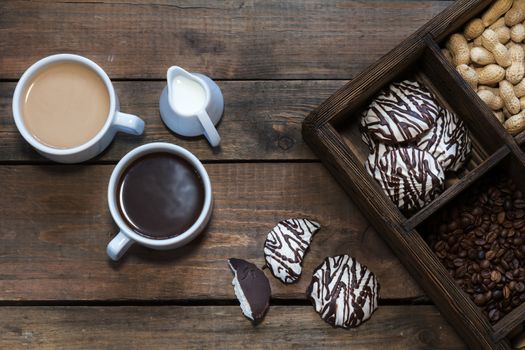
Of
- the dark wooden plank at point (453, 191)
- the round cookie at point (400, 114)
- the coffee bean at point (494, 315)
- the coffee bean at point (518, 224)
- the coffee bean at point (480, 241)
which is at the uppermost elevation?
the round cookie at point (400, 114)

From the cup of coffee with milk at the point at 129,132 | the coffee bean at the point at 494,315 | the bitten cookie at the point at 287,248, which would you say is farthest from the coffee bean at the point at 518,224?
the cup of coffee with milk at the point at 129,132

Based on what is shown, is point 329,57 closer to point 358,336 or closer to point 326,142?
point 326,142

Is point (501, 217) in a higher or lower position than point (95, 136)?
lower

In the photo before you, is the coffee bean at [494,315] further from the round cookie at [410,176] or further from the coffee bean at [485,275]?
the round cookie at [410,176]

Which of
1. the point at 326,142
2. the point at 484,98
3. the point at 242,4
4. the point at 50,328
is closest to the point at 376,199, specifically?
the point at 326,142

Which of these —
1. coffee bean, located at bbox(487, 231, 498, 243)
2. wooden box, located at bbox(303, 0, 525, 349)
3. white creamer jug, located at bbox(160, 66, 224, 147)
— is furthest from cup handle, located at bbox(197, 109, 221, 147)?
coffee bean, located at bbox(487, 231, 498, 243)

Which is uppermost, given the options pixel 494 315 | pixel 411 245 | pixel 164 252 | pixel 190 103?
pixel 190 103

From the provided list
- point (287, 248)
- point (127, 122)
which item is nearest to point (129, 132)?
point (127, 122)

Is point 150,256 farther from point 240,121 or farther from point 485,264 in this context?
point 485,264
